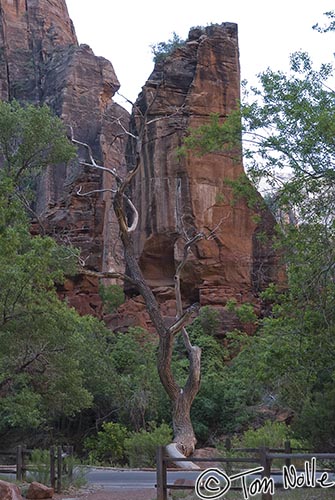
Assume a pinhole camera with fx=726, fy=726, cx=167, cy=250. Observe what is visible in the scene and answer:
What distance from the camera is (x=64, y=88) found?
2665 inches

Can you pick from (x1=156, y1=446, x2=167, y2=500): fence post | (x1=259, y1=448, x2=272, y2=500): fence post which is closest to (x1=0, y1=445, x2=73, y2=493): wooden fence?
(x1=156, y1=446, x2=167, y2=500): fence post

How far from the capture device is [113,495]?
14.8 m

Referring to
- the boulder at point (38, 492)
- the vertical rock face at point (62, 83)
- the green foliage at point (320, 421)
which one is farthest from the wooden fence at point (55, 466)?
the vertical rock face at point (62, 83)

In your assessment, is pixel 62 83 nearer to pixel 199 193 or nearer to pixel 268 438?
pixel 199 193

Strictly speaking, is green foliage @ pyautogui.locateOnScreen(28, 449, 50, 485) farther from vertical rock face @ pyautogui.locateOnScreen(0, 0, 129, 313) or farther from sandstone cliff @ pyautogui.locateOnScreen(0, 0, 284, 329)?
vertical rock face @ pyautogui.locateOnScreen(0, 0, 129, 313)

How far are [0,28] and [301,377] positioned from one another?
6667cm

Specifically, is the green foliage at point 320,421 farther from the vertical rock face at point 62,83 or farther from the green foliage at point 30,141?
the vertical rock face at point 62,83

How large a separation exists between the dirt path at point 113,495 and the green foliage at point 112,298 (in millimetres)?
26319

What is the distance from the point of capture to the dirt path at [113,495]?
46.7 ft

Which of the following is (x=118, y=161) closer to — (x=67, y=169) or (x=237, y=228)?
(x=67, y=169)

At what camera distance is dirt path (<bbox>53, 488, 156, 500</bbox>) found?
46.7ft

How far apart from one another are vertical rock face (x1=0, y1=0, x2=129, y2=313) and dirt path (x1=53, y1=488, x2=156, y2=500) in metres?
33.5

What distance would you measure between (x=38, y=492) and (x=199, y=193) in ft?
88.3

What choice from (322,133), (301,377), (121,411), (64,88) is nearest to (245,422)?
(121,411)
